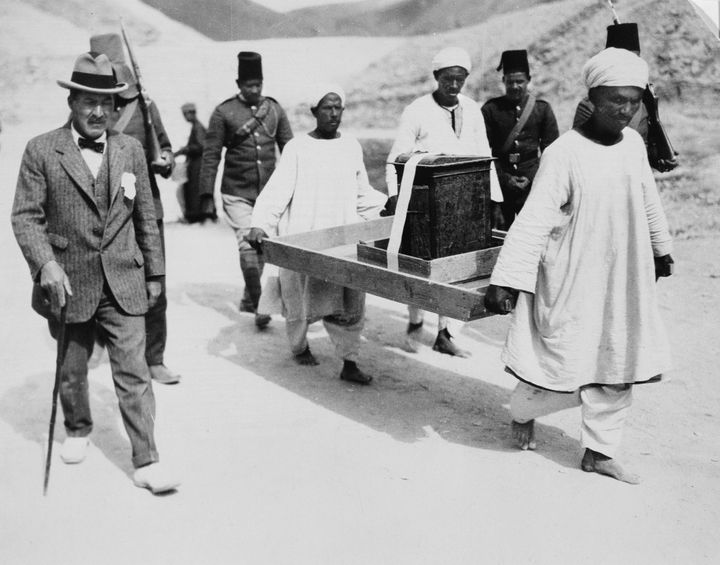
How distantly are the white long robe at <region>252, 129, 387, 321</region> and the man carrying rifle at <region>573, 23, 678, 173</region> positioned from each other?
2127mm

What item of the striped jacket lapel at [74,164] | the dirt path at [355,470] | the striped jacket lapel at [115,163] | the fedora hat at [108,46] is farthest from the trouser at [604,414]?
the fedora hat at [108,46]

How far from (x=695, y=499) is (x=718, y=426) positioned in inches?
41.0

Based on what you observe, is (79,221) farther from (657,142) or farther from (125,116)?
(657,142)

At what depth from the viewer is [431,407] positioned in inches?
218

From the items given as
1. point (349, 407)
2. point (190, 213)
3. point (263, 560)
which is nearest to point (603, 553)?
point (263, 560)

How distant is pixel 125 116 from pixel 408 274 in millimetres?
2718

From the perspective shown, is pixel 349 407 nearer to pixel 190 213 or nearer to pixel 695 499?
pixel 695 499

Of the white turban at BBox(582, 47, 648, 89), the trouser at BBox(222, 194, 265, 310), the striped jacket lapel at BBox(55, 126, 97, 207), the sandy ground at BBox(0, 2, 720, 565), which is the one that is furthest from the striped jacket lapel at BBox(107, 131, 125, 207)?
the trouser at BBox(222, 194, 265, 310)

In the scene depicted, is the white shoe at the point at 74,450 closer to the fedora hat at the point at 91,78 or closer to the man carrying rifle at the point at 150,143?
the man carrying rifle at the point at 150,143

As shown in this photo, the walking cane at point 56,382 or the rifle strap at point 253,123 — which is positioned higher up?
the rifle strap at point 253,123

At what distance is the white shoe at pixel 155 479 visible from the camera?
4148 millimetres

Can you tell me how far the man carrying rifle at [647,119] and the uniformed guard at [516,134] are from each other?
0.85 metres

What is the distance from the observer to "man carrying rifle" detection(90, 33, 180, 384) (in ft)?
19.0

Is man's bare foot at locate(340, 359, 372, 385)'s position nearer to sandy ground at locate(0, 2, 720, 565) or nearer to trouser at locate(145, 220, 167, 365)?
sandy ground at locate(0, 2, 720, 565)
